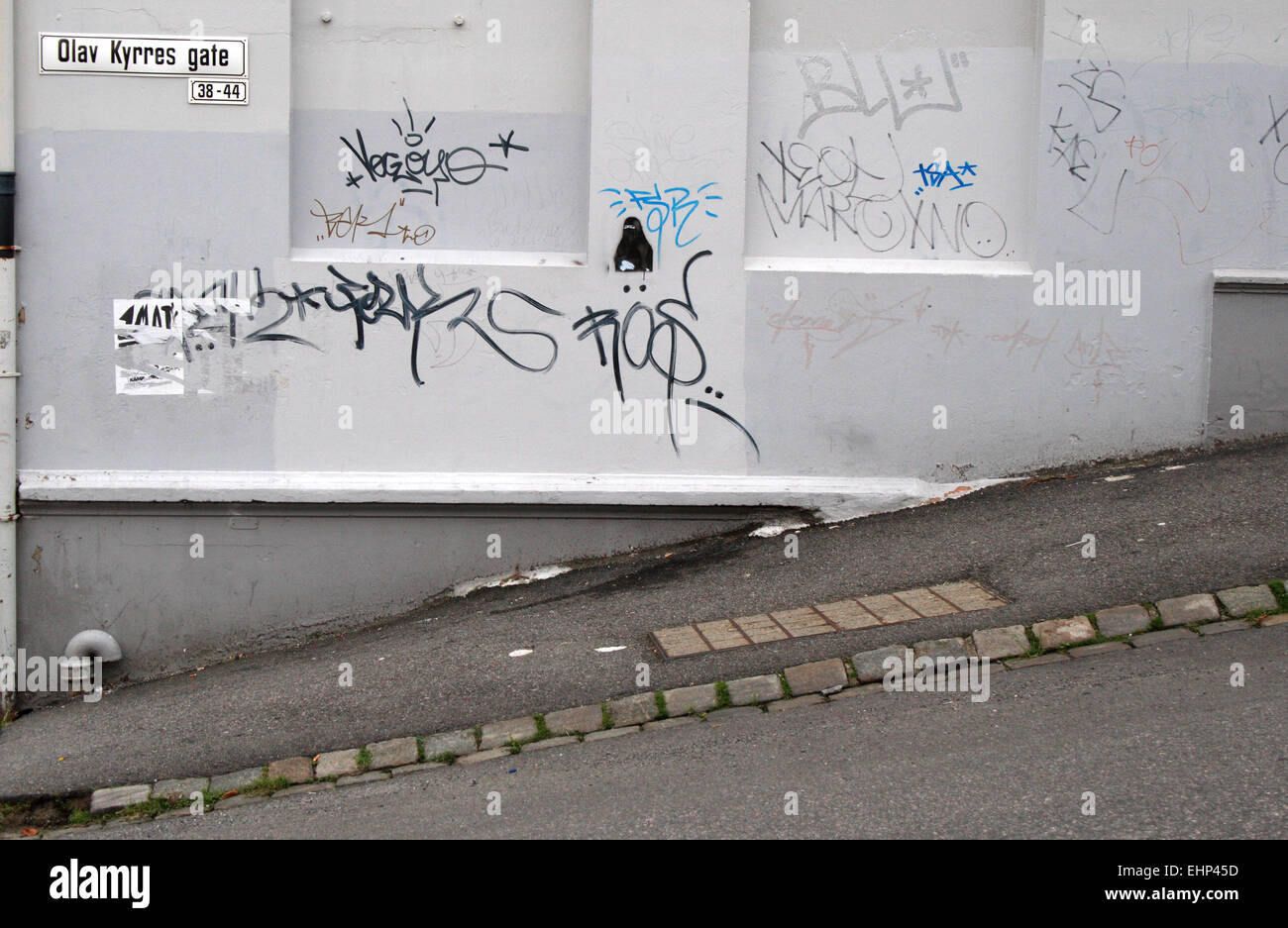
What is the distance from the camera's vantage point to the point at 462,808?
16.9ft

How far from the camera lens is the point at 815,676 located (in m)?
5.93

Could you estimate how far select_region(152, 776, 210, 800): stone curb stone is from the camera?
19.0 ft

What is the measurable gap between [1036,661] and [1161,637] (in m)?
0.66

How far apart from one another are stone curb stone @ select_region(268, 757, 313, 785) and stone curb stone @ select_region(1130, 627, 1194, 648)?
405 cm

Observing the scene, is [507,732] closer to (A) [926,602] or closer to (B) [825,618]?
(B) [825,618]

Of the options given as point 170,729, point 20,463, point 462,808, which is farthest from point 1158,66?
point 20,463

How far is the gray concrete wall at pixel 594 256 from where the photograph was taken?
305 inches

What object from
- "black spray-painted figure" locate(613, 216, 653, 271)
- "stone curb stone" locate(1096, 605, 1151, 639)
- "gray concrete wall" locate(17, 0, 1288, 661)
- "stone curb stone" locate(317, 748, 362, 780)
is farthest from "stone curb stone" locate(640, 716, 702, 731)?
"black spray-painted figure" locate(613, 216, 653, 271)

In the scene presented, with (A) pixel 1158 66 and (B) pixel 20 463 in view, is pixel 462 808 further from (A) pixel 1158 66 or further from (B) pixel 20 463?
(A) pixel 1158 66

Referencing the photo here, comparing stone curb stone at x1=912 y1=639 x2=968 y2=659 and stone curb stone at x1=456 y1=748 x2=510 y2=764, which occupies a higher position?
stone curb stone at x1=912 y1=639 x2=968 y2=659

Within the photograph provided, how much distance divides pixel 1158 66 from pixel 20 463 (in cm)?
779

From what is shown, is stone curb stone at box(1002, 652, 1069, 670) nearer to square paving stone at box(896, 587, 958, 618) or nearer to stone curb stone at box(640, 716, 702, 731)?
square paving stone at box(896, 587, 958, 618)

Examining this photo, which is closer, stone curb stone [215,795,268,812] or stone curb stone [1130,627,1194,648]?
stone curb stone [215,795,268,812]

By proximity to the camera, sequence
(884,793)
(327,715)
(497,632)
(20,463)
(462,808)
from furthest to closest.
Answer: (20,463) → (497,632) → (327,715) → (462,808) → (884,793)
